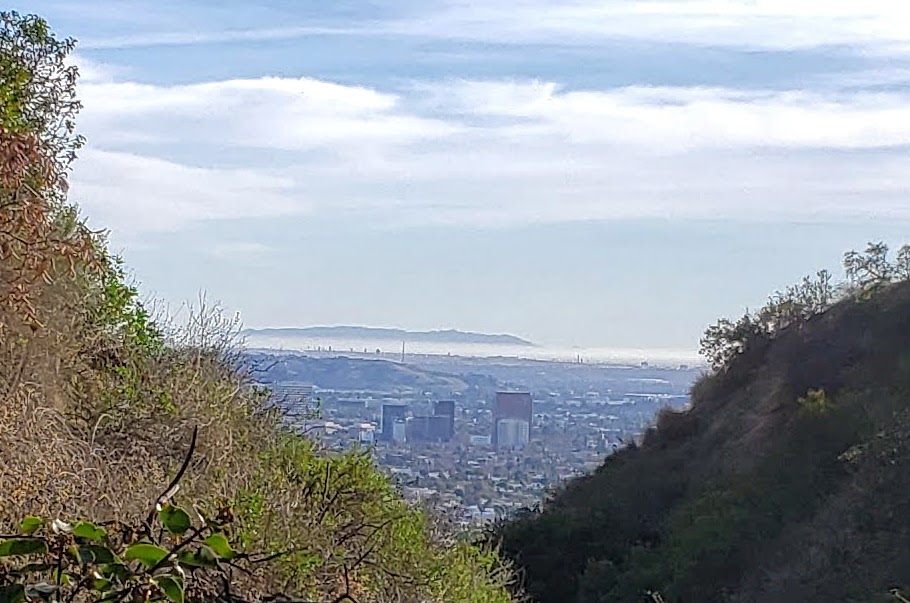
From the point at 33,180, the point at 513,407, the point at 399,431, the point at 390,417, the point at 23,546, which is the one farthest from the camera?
the point at 513,407

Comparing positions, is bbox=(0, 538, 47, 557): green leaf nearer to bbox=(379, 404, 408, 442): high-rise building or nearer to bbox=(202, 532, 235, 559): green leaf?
bbox=(202, 532, 235, 559): green leaf

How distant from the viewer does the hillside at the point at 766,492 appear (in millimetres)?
21312

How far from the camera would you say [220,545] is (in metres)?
1.98

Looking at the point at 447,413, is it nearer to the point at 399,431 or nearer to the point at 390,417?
the point at 390,417

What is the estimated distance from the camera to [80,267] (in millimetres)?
12859

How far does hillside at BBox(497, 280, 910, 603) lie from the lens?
2131 centimetres

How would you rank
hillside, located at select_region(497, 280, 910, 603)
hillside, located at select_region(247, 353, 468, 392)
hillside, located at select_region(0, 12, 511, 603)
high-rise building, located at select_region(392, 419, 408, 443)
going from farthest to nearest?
high-rise building, located at select_region(392, 419, 408, 443) < hillside, located at select_region(497, 280, 910, 603) < hillside, located at select_region(247, 353, 468, 392) < hillside, located at select_region(0, 12, 511, 603)

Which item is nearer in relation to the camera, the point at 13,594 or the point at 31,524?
the point at 13,594

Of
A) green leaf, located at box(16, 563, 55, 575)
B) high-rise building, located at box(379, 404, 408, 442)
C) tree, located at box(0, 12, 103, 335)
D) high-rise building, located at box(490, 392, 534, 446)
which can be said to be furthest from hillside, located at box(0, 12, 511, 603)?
high-rise building, located at box(490, 392, 534, 446)

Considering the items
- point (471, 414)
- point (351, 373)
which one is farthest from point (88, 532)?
point (471, 414)

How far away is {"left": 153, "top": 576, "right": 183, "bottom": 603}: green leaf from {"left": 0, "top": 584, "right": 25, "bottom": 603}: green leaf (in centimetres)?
18

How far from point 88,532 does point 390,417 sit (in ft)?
95.5

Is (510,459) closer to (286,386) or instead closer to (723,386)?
(723,386)

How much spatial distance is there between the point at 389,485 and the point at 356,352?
63.6ft
